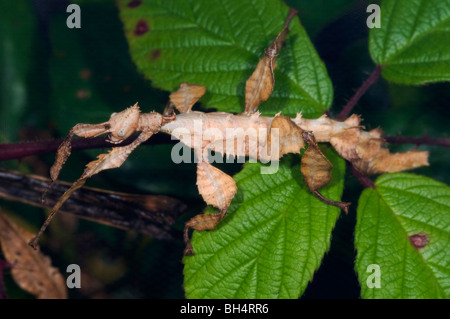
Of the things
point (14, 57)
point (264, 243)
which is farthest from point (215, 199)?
point (14, 57)

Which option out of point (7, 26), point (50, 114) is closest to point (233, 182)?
point (50, 114)

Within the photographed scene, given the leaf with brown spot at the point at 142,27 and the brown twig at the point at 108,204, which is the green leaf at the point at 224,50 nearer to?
the leaf with brown spot at the point at 142,27

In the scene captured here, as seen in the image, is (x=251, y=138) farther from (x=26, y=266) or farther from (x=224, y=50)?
(x=26, y=266)

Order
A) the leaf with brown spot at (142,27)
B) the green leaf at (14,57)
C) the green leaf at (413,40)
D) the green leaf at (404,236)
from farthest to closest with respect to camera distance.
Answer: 1. the green leaf at (14,57)
2. the leaf with brown spot at (142,27)
3. the green leaf at (413,40)
4. the green leaf at (404,236)

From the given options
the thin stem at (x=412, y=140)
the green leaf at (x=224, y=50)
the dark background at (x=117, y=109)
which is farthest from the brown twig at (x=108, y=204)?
the thin stem at (x=412, y=140)

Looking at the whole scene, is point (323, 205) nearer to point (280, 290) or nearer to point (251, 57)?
point (280, 290)

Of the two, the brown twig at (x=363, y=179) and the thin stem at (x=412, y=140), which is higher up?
the thin stem at (x=412, y=140)
